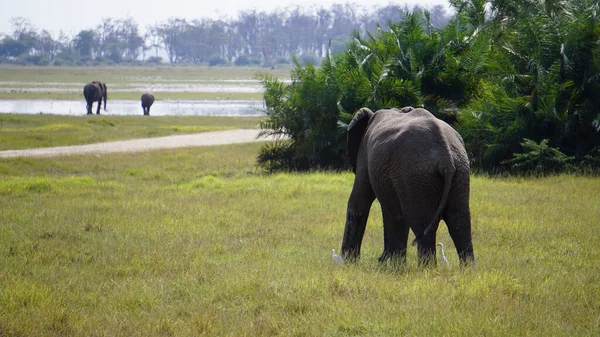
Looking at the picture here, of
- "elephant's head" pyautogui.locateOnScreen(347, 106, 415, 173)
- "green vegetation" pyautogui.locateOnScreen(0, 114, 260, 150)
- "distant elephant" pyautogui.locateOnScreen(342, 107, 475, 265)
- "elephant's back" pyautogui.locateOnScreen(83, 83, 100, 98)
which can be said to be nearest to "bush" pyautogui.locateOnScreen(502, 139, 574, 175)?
"elephant's head" pyautogui.locateOnScreen(347, 106, 415, 173)

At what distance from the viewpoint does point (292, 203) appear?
13.1 meters

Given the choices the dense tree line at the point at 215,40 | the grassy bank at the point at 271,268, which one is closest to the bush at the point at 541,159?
the grassy bank at the point at 271,268

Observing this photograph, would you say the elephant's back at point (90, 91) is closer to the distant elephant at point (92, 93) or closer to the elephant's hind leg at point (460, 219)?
Result: the distant elephant at point (92, 93)

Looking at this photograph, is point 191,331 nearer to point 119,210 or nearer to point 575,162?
point 119,210

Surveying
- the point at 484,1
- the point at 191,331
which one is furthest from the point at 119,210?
the point at 484,1

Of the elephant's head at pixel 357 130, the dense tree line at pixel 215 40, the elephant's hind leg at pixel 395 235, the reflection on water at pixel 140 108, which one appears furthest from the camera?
the dense tree line at pixel 215 40

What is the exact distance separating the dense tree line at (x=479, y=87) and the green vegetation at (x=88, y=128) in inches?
380

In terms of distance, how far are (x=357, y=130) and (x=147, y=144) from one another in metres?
18.1

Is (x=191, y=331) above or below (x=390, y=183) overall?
below

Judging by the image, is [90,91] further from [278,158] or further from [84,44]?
[84,44]

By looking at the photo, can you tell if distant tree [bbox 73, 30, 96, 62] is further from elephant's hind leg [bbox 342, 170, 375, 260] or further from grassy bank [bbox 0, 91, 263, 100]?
elephant's hind leg [bbox 342, 170, 375, 260]

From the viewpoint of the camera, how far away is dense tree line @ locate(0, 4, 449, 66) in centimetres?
16825

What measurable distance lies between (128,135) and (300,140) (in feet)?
40.2

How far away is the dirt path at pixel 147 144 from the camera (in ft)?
75.6
